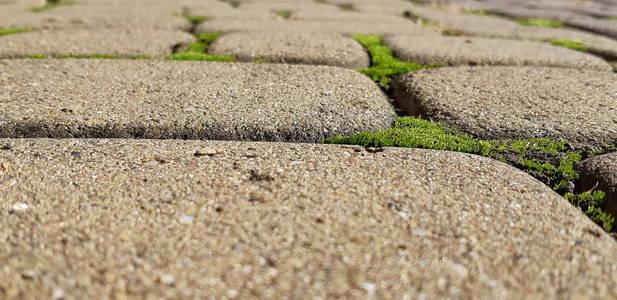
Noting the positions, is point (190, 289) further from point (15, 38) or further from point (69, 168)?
point (15, 38)

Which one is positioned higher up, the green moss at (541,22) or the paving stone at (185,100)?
the paving stone at (185,100)

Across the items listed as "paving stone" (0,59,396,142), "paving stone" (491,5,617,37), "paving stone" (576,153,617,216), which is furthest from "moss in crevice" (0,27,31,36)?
"paving stone" (491,5,617,37)

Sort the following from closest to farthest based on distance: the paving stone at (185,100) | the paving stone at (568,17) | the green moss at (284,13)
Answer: the paving stone at (185,100) → the paving stone at (568,17) → the green moss at (284,13)

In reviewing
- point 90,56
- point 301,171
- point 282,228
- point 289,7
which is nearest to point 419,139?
point 301,171

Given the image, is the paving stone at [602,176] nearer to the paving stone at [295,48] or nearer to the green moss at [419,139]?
the green moss at [419,139]

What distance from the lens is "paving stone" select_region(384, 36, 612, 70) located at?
181 centimetres

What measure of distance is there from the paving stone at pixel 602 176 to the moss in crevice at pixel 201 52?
114cm

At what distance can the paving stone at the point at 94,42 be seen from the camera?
5.74 ft

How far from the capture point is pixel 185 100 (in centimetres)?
126

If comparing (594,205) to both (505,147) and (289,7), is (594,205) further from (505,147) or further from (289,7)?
(289,7)

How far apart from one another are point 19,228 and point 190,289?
0.92ft

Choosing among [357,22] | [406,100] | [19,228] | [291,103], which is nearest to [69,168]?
[19,228]

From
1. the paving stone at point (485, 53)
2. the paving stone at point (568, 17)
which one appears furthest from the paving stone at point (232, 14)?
the paving stone at point (568, 17)

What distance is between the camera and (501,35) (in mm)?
2434
